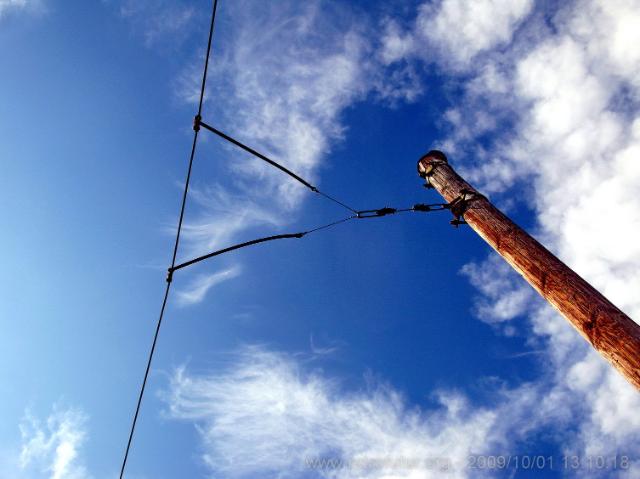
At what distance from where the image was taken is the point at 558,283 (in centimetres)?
288

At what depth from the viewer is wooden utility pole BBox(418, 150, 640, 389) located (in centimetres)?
238

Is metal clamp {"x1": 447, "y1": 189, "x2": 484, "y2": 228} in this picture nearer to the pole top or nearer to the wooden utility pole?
the wooden utility pole

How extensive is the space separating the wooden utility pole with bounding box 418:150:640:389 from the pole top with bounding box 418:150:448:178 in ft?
2.20

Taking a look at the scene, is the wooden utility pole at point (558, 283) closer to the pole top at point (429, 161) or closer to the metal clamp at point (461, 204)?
the metal clamp at point (461, 204)

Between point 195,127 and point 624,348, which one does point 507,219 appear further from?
point 195,127

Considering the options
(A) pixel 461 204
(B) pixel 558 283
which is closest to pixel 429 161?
(A) pixel 461 204

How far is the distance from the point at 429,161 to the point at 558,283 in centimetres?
266

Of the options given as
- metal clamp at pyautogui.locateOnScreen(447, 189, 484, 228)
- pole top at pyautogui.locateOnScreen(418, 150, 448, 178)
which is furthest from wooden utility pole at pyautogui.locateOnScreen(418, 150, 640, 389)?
pole top at pyautogui.locateOnScreen(418, 150, 448, 178)

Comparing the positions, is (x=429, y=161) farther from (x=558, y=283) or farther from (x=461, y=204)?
(x=558, y=283)

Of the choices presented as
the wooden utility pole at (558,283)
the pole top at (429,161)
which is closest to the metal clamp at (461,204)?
the wooden utility pole at (558,283)

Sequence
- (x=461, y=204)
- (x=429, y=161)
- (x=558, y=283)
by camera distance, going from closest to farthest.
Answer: (x=558, y=283) → (x=461, y=204) → (x=429, y=161)

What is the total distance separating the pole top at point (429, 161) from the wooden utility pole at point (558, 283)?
0.67 meters

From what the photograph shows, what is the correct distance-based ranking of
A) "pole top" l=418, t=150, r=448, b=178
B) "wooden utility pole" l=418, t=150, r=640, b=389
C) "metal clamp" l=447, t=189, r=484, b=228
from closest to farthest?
1. "wooden utility pole" l=418, t=150, r=640, b=389
2. "metal clamp" l=447, t=189, r=484, b=228
3. "pole top" l=418, t=150, r=448, b=178

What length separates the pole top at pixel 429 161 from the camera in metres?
5.09
